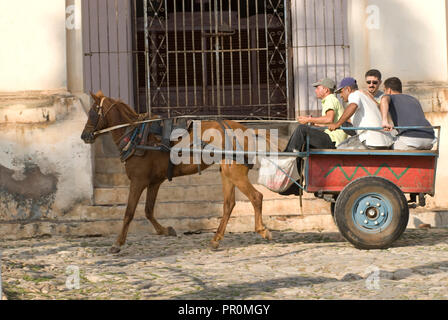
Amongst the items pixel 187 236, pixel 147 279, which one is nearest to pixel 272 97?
pixel 187 236

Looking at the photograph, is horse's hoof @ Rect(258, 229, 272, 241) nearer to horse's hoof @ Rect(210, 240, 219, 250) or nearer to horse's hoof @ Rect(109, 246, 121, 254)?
horse's hoof @ Rect(210, 240, 219, 250)

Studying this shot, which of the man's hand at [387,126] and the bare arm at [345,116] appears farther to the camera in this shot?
the bare arm at [345,116]

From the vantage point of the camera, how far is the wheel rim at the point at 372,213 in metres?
7.39

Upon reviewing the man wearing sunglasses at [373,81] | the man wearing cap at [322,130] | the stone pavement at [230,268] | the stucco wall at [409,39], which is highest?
the stucco wall at [409,39]

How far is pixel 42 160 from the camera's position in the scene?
10.1 metres

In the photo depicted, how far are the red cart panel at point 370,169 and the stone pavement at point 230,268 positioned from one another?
2.14 ft

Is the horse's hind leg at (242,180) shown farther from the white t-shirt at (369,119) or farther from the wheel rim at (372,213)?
the white t-shirt at (369,119)

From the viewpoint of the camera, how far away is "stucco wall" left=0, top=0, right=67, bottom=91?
34.2ft

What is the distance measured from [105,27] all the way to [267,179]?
599 cm

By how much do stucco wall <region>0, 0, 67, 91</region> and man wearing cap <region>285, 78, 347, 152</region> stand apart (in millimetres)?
4098

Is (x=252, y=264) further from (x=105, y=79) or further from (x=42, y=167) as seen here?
(x=105, y=79)

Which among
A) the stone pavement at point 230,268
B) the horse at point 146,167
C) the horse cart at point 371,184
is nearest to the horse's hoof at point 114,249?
the horse at point 146,167

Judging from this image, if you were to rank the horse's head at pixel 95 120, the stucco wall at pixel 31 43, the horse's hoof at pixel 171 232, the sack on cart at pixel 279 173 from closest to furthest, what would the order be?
the sack on cart at pixel 279 173 < the horse's head at pixel 95 120 < the horse's hoof at pixel 171 232 < the stucco wall at pixel 31 43

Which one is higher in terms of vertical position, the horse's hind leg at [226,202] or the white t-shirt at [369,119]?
the white t-shirt at [369,119]
